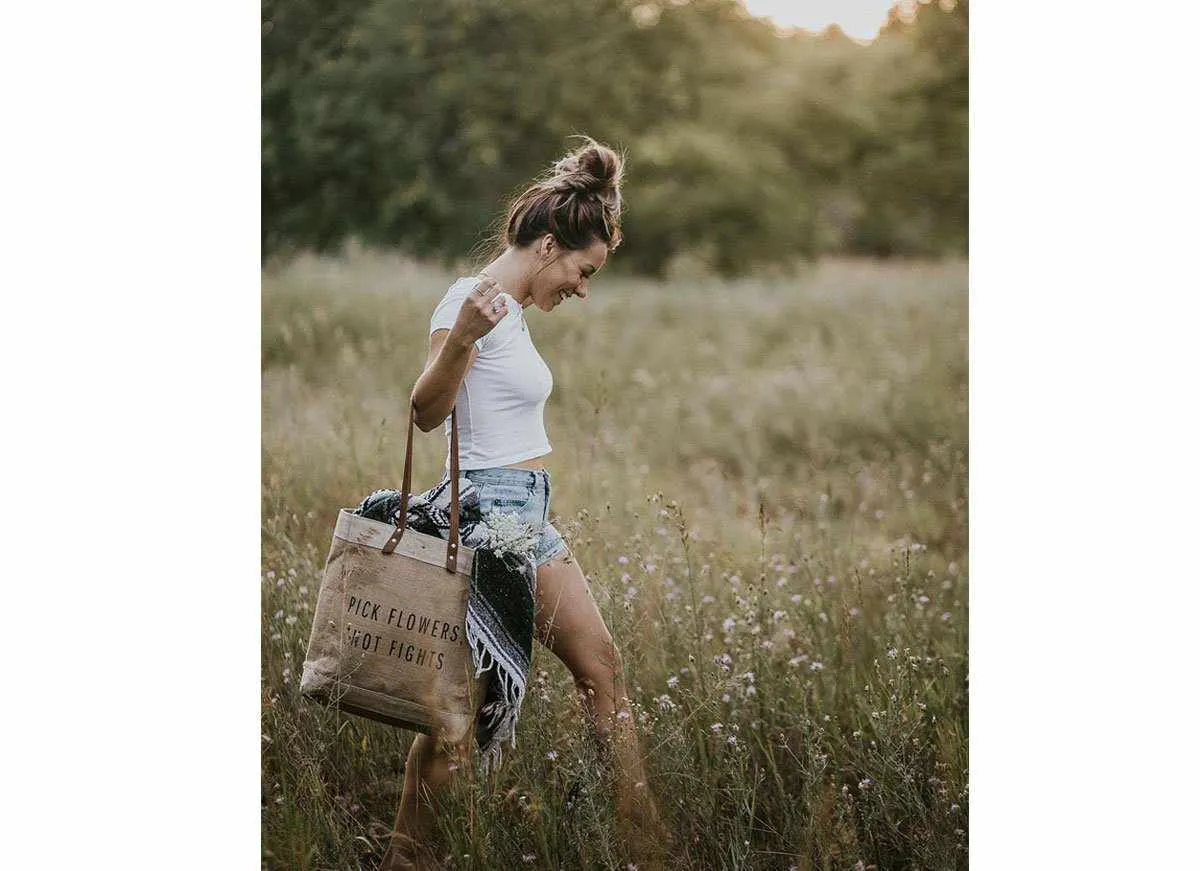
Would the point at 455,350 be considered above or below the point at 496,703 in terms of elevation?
above

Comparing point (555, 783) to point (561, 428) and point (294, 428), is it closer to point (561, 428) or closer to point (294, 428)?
point (561, 428)

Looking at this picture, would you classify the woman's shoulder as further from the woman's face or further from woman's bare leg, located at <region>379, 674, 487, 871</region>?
woman's bare leg, located at <region>379, 674, 487, 871</region>

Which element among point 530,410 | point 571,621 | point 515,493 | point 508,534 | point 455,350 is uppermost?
point 455,350

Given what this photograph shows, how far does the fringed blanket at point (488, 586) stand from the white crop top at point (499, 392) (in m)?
0.12

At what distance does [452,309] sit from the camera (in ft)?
9.37

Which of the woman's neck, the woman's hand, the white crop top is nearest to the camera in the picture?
the woman's hand

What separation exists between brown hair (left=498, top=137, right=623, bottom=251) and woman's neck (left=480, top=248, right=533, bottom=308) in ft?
0.16

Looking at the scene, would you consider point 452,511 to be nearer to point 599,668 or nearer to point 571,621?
point 571,621

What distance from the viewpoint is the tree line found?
128 inches

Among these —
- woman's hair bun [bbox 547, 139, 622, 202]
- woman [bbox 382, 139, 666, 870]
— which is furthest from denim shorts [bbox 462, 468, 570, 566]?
woman's hair bun [bbox 547, 139, 622, 202]

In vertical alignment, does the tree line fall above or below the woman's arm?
above

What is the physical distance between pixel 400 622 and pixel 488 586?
26cm

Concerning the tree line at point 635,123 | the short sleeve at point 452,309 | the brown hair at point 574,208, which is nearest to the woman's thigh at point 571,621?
the short sleeve at point 452,309

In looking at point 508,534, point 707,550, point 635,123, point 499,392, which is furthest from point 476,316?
point 707,550
